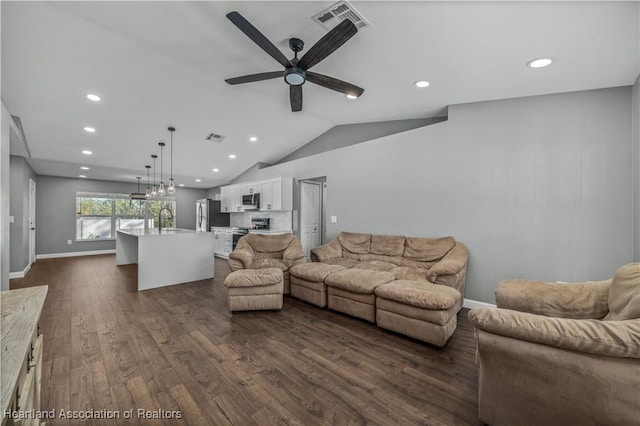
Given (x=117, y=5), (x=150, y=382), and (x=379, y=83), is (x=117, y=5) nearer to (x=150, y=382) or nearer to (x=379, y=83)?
(x=379, y=83)

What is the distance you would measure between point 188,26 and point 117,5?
1.79 feet

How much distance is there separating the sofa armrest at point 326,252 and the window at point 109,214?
6.66 m

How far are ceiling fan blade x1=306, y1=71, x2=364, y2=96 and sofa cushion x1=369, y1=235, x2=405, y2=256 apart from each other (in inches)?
88.8

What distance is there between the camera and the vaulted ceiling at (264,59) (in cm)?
209

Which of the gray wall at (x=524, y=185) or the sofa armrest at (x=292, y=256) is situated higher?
the gray wall at (x=524, y=185)

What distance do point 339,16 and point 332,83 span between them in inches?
22.4

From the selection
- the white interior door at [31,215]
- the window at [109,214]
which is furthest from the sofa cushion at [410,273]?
the white interior door at [31,215]

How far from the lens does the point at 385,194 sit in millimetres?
4469

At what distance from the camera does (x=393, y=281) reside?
303 cm

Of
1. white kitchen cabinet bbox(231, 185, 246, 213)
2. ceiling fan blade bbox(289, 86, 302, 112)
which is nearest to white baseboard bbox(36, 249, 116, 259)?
white kitchen cabinet bbox(231, 185, 246, 213)

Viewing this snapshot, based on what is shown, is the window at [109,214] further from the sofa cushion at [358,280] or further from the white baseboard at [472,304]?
the white baseboard at [472,304]

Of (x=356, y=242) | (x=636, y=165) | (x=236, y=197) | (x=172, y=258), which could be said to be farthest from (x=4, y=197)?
(x=636, y=165)

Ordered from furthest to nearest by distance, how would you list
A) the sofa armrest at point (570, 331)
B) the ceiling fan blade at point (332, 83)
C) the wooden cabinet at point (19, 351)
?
the ceiling fan blade at point (332, 83) < the sofa armrest at point (570, 331) < the wooden cabinet at point (19, 351)

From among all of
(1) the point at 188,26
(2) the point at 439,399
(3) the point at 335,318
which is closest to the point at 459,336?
(2) the point at 439,399
